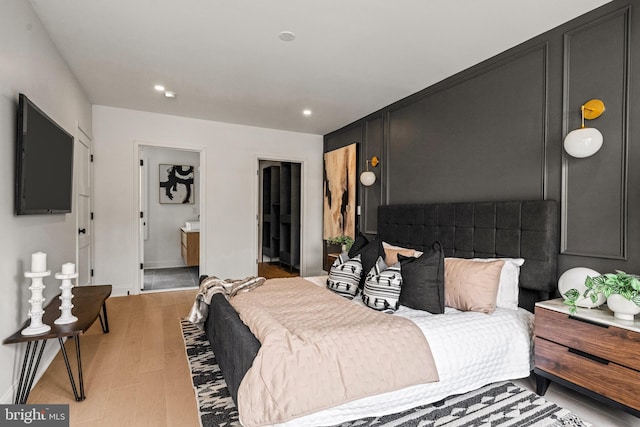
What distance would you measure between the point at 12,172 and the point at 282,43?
81.8 inches

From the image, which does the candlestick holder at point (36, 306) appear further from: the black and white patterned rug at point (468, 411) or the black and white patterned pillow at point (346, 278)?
the black and white patterned pillow at point (346, 278)

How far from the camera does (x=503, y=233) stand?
270 cm

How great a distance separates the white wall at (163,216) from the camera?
22.0 feet

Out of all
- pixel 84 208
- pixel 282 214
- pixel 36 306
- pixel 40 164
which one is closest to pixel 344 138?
pixel 282 214

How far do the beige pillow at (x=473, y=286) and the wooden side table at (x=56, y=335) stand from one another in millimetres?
2499

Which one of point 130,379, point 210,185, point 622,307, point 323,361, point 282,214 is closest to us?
point 323,361

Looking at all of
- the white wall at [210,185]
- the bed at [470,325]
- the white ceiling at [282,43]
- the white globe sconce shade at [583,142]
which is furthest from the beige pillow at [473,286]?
the white wall at [210,185]

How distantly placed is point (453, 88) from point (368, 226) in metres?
2.12

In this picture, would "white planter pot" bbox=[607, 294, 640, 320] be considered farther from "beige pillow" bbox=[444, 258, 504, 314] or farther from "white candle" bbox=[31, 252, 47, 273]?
"white candle" bbox=[31, 252, 47, 273]

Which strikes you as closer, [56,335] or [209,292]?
[56,335]

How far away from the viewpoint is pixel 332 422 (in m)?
1.63

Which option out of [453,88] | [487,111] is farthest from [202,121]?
[487,111]

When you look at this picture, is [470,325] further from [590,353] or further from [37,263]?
[37,263]

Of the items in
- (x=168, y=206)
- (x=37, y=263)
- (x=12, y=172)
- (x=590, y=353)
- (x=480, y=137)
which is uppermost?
(x=480, y=137)
